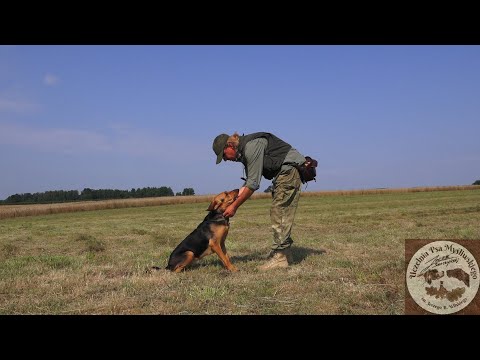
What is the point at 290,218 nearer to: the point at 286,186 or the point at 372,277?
the point at 286,186

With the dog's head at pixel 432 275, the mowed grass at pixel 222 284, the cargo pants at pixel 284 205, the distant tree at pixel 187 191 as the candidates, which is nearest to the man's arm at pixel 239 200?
the cargo pants at pixel 284 205

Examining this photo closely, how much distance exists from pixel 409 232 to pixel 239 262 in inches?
238

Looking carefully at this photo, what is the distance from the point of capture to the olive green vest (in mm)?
7152

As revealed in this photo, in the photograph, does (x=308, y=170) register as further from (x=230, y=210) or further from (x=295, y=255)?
(x=295, y=255)

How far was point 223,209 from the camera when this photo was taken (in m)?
7.12

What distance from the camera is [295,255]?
28.0ft

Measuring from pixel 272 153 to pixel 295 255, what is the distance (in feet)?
8.16

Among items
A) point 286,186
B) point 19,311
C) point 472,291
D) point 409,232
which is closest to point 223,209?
point 286,186

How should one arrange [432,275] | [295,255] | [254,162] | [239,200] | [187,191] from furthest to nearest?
[187,191]
[295,255]
[254,162]
[239,200]
[432,275]

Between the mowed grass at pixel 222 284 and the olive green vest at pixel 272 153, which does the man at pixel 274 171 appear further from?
the mowed grass at pixel 222 284

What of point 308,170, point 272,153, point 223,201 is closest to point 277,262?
point 223,201

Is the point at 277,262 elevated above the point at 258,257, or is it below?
above
